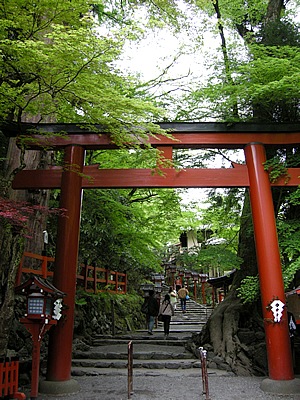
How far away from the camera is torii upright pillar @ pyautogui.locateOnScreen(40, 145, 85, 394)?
22.5ft

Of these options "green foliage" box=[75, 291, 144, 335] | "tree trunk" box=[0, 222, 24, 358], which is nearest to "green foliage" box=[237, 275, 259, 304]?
"tree trunk" box=[0, 222, 24, 358]

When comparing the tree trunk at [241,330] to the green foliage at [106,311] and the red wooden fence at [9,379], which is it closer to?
the green foliage at [106,311]

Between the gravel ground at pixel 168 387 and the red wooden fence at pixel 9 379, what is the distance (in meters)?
0.91

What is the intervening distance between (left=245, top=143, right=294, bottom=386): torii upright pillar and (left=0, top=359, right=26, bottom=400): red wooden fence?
4.68m

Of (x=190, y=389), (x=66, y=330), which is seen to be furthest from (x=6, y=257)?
(x=190, y=389)

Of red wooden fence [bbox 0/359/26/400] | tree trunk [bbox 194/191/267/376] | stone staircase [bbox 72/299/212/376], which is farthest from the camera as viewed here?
stone staircase [bbox 72/299/212/376]

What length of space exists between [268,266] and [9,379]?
522cm

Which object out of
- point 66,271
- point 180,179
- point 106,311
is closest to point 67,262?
point 66,271

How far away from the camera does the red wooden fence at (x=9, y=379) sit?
5321 millimetres

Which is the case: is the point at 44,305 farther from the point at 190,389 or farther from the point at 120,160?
the point at 120,160

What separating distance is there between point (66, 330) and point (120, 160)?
6415mm

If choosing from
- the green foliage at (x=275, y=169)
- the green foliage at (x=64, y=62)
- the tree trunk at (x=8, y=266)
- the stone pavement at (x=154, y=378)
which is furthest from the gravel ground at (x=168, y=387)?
the green foliage at (x=64, y=62)

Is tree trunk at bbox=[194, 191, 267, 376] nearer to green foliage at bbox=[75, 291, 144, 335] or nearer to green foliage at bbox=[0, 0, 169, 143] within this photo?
green foliage at bbox=[75, 291, 144, 335]

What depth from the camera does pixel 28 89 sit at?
603cm
